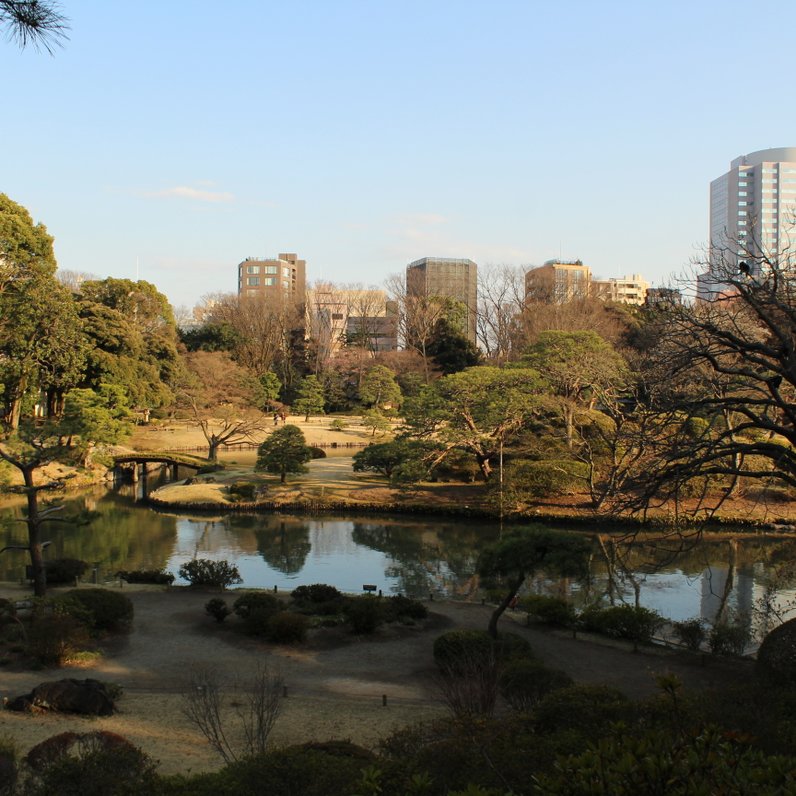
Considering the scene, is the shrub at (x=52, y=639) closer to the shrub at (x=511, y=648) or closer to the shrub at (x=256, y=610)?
the shrub at (x=256, y=610)

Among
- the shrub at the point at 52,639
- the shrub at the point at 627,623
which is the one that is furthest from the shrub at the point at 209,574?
the shrub at the point at 627,623

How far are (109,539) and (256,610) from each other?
40.9 feet

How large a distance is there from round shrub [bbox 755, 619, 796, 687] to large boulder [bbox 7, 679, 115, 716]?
7271 mm

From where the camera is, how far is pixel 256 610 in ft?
40.8

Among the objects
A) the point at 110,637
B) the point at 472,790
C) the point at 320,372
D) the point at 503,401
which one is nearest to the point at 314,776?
the point at 472,790

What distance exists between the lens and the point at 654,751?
3434 millimetres

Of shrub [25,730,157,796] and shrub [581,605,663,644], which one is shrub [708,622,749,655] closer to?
shrub [581,605,663,644]

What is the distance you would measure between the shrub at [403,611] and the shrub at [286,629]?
65.0 inches

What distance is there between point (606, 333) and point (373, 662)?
3559 centimetres

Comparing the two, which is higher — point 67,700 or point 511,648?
point 67,700

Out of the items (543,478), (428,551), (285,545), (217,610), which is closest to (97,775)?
(217,610)

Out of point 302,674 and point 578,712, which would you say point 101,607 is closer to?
point 302,674

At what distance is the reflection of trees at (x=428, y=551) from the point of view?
61.7 ft

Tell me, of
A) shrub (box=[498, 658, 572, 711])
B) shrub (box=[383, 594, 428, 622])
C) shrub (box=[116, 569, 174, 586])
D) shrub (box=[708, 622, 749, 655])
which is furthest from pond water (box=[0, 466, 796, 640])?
shrub (box=[498, 658, 572, 711])
